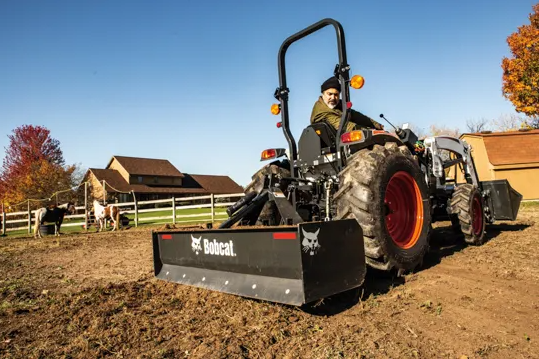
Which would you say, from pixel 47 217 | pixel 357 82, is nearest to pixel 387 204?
pixel 357 82

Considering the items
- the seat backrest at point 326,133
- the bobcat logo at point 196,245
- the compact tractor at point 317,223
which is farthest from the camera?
the seat backrest at point 326,133

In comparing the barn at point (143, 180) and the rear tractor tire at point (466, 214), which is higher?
the barn at point (143, 180)

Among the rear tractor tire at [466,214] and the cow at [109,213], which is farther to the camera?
the cow at [109,213]

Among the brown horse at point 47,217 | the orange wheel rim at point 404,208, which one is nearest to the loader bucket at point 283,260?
the orange wheel rim at point 404,208

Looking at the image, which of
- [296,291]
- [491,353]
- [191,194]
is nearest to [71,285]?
[296,291]

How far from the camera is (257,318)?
3.18 metres

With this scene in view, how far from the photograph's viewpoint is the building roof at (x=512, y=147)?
22086mm

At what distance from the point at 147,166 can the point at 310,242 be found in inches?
1965

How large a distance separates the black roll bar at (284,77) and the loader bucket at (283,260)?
4.75ft

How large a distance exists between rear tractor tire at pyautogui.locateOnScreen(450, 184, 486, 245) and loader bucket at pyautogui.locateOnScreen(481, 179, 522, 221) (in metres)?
1.09

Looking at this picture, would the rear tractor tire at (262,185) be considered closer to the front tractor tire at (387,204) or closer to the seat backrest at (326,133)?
the seat backrest at (326,133)

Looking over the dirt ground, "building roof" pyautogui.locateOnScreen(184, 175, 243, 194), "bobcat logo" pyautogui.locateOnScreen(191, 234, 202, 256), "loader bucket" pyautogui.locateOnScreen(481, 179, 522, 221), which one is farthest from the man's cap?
"building roof" pyautogui.locateOnScreen(184, 175, 243, 194)

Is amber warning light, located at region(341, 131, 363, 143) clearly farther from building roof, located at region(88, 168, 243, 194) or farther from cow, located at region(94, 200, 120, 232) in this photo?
building roof, located at region(88, 168, 243, 194)

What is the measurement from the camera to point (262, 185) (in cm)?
486
